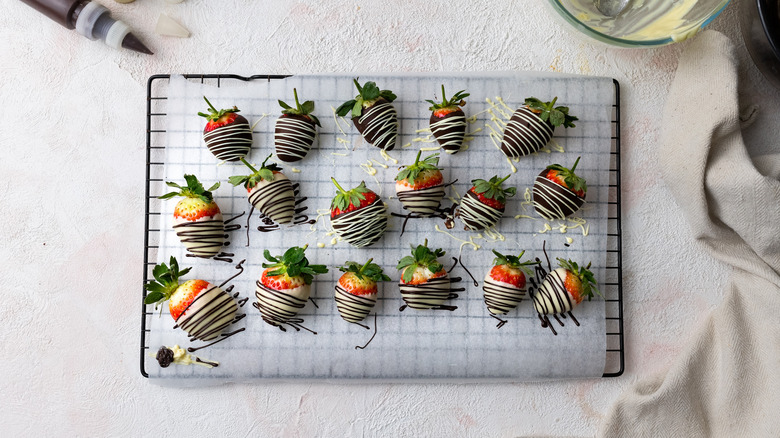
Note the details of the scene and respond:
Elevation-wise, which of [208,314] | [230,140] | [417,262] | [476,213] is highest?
[230,140]

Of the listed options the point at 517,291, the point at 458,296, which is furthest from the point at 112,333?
the point at 517,291

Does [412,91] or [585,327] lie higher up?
[412,91]

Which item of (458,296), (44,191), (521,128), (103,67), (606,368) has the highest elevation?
(103,67)

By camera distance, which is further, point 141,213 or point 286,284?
point 141,213

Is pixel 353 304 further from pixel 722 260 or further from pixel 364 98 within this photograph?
pixel 722 260

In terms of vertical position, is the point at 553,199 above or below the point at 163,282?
above

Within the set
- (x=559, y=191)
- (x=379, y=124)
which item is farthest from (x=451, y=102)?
(x=559, y=191)

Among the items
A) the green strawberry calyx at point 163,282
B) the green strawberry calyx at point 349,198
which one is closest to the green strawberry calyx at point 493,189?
the green strawberry calyx at point 349,198

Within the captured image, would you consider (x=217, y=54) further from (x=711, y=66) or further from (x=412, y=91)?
(x=711, y=66)
